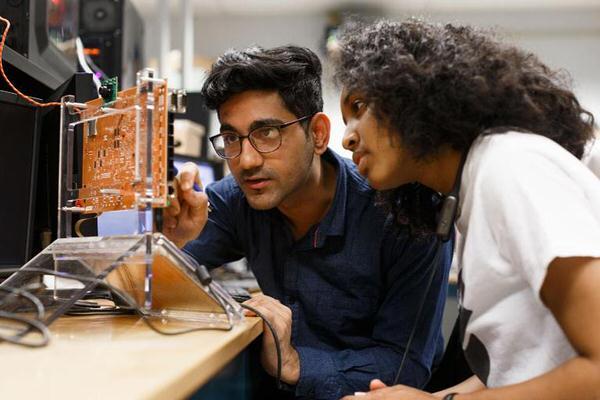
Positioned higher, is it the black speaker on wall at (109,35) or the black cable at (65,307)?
the black speaker on wall at (109,35)

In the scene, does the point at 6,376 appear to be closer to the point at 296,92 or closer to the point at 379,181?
the point at 379,181

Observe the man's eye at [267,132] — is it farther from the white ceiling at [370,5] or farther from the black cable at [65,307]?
the white ceiling at [370,5]

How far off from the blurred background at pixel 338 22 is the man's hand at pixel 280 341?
141 inches

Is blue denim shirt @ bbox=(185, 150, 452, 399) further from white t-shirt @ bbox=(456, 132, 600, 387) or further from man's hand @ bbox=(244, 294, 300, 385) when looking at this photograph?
white t-shirt @ bbox=(456, 132, 600, 387)

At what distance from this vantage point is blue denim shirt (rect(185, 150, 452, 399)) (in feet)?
3.86

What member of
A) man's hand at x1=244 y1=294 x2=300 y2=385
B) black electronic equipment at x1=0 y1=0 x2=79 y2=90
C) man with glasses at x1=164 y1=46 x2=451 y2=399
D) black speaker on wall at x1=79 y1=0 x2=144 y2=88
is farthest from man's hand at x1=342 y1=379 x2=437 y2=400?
black speaker on wall at x1=79 y1=0 x2=144 y2=88

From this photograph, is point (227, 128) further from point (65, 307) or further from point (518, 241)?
point (518, 241)

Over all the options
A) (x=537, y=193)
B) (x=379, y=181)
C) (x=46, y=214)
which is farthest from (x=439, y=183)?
(x=46, y=214)

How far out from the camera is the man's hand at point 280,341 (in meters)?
0.96

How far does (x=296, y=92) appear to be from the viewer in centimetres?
133

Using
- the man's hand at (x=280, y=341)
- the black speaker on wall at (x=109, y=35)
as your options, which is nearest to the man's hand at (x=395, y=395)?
the man's hand at (x=280, y=341)

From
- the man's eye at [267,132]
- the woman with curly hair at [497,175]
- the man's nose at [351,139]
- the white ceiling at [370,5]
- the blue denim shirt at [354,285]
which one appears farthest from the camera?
the white ceiling at [370,5]

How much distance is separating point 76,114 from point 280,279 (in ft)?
1.88

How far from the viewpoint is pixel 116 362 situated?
0.60 meters
